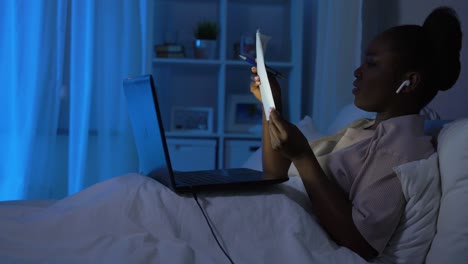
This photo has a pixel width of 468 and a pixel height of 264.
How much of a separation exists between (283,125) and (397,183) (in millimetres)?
258

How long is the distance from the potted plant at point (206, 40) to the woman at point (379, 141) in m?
1.44

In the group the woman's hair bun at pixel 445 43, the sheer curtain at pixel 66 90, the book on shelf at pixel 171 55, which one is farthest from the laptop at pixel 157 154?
the book on shelf at pixel 171 55

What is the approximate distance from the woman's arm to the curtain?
1438 millimetres

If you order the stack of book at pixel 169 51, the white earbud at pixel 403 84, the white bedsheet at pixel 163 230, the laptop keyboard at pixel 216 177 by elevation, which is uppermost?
the stack of book at pixel 169 51

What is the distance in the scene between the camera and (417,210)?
91 cm

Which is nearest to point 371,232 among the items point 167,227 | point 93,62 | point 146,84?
point 167,227

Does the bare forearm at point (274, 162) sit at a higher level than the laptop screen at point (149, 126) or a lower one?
lower

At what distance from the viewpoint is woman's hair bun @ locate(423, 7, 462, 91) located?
3.58ft

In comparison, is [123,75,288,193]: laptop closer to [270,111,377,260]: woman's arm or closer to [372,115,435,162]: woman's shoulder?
[270,111,377,260]: woman's arm

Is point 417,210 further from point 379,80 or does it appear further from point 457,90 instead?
point 457,90

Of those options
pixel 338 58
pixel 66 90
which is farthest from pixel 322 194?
pixel 66 90

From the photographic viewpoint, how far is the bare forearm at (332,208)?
3.04ft

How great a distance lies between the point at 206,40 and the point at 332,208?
72.5 inches

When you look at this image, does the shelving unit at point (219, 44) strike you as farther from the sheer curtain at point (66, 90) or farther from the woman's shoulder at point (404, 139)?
the woman's shoulder at point (404, 139)
